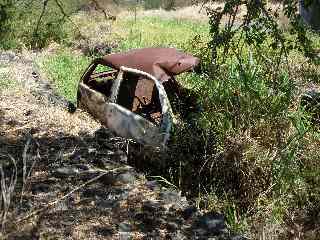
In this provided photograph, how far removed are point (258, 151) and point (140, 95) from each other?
272cm

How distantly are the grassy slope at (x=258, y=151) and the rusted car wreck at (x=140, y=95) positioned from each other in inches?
17.0

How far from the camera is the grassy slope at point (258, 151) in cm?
645

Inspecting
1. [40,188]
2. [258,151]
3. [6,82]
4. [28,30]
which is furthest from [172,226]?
[28,30]

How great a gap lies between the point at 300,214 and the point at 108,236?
2338 mm

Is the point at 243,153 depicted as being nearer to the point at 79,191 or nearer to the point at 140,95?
the point at 79,191

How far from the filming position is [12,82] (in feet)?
40.8

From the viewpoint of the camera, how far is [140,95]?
8906 millimetres

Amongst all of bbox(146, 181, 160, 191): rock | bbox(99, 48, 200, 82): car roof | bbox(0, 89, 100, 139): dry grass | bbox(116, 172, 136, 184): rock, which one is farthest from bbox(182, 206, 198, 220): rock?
bbox(0, 89, 100, 139): dry grass

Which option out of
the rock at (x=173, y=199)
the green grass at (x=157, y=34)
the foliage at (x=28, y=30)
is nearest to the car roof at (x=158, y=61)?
the rock at (x=173, y=199)

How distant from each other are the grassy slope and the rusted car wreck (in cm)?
43

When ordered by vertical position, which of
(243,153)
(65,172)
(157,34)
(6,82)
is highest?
(243,153)

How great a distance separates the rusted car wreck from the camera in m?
7.61

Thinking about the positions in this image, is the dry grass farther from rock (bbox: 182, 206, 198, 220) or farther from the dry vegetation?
rock (bbox: 182, 206, 198, 220)

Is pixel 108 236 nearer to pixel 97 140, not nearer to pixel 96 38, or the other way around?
pixel 97 140
